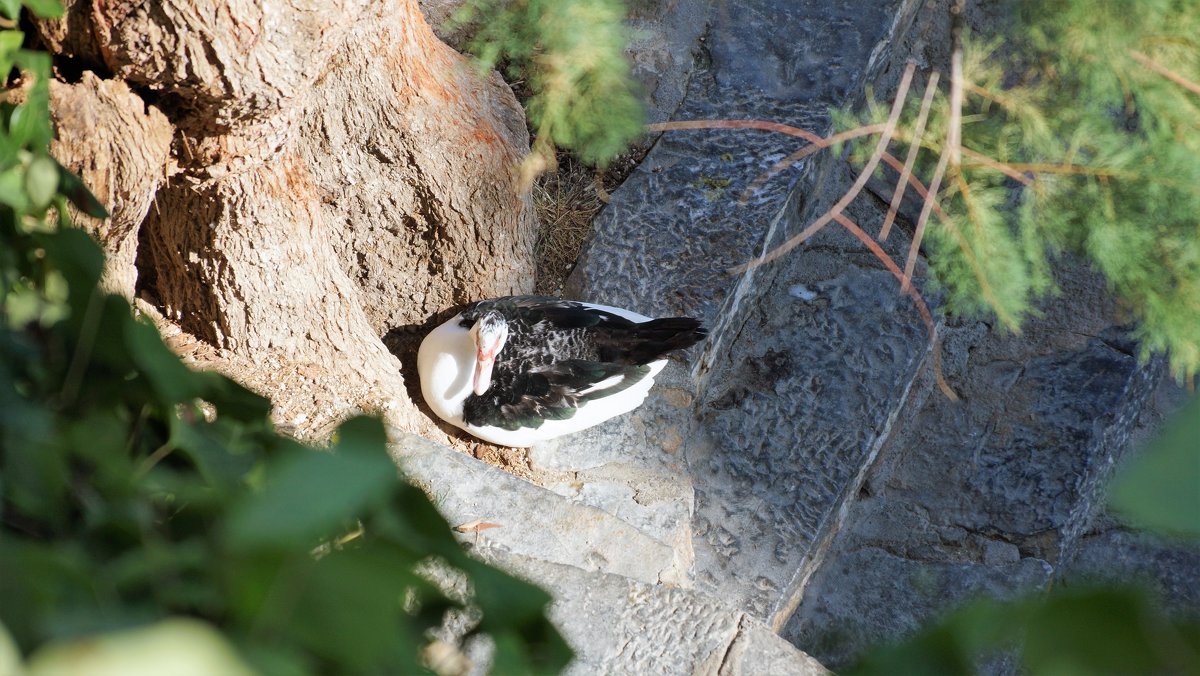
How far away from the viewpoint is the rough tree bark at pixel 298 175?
3.10 feet

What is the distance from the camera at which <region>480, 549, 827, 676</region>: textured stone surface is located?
2.95ft

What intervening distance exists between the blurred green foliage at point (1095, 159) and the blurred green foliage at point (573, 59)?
359 mm

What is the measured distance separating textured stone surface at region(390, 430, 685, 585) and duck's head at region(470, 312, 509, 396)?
0.27 metres

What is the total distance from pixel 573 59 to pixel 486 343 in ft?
1.78

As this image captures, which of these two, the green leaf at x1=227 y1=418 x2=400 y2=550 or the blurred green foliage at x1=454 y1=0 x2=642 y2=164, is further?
the blurred green foliage at x1=454 y1=0 x2=642 y2=164

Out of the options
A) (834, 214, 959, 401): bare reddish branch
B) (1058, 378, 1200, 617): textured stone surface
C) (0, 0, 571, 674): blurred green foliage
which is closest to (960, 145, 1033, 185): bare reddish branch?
(834, 214, 959, 401): bare reddish branch

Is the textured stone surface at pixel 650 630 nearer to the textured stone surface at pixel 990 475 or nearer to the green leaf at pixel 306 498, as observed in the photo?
the green leaf at pixel 306 498

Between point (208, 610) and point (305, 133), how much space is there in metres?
1.33

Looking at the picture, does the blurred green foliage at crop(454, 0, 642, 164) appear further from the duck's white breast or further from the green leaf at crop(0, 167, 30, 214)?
the green leaf at crop(0, 167, 30, 214)

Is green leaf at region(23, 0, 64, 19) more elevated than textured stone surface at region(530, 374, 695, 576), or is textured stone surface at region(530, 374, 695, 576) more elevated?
green leaf at region(23, 0, 64, 19)

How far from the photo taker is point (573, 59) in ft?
3.68

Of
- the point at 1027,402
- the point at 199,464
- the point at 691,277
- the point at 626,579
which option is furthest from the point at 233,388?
the point at 1027,402

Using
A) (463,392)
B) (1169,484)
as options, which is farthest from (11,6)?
(463,392)

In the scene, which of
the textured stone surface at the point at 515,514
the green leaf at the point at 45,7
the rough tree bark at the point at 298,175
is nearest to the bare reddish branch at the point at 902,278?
the textured stone surface at the point at 515,514
